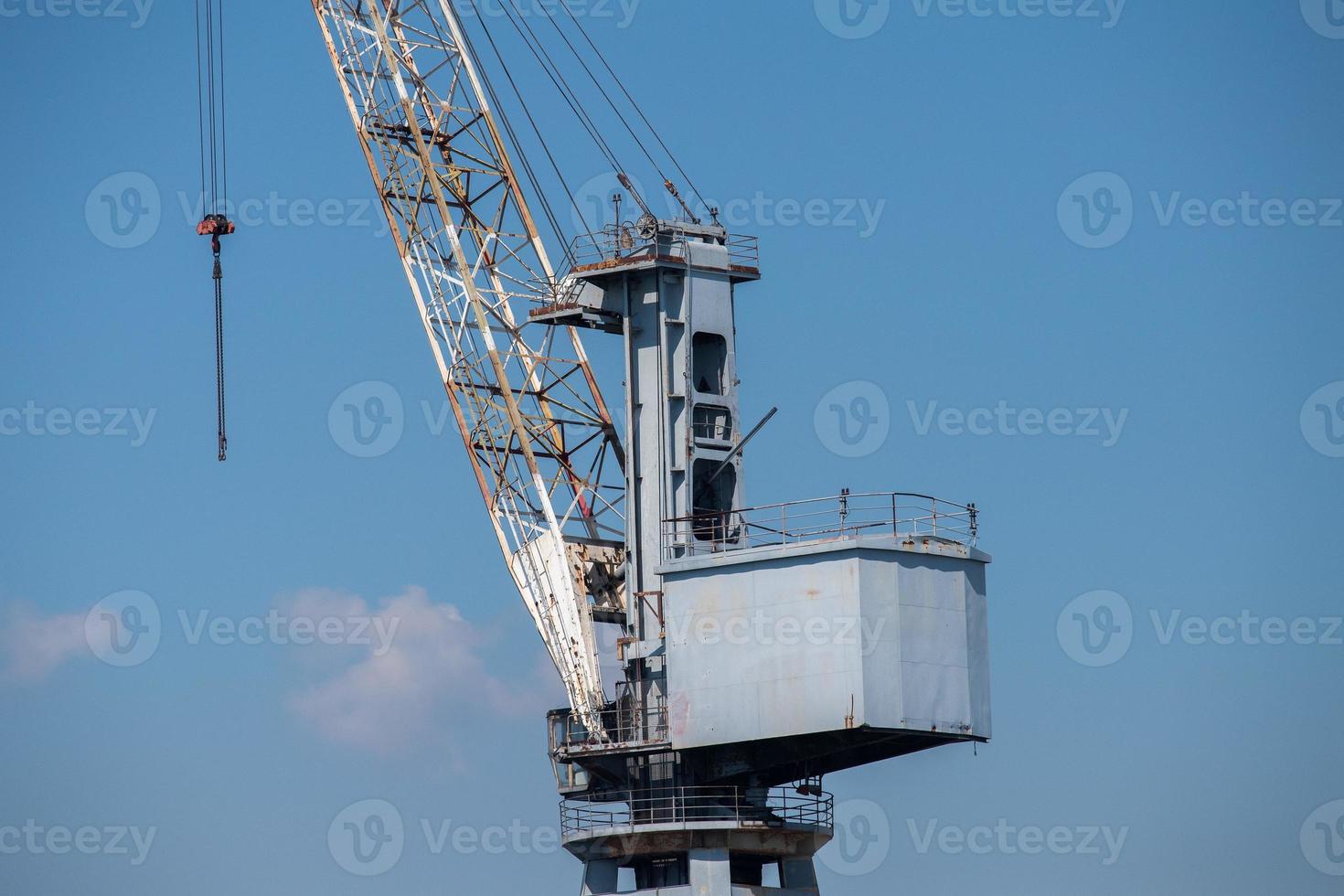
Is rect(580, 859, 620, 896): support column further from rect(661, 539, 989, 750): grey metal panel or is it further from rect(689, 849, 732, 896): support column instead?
rect(661, 539, 989, 750): grey metal panel

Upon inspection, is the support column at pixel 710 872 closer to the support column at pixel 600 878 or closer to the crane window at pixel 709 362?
the support column at pixel 600 878

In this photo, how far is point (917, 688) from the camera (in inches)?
3339

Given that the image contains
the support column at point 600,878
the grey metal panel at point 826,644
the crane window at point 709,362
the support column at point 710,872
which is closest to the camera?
the grey metal panel at point 826,644

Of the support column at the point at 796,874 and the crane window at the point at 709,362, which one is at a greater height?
the crane window at the point at 709,362

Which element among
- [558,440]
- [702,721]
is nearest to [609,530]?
[558,440]

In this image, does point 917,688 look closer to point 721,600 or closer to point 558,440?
point 721,600

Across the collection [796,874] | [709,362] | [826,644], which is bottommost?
[796,874]

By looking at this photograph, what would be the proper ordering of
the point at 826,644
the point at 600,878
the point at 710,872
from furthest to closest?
the point at 600,878 → the point at 710,872 → the point at 826,644

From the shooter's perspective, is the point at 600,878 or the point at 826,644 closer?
the point at 826,644

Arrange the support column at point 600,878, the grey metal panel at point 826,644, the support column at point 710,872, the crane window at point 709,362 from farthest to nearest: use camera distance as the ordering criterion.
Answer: the crane window at point 709,362, the support column at point 600,878, the support column at point 710,872, the grey metal panel at point 826,644

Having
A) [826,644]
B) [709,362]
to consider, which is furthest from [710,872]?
[709,362]

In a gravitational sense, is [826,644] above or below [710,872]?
above

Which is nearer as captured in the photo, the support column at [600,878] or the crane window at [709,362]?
the support column at [600,878]

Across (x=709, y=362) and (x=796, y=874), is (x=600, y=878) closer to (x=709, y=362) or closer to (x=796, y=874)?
(x=796, y=874)
